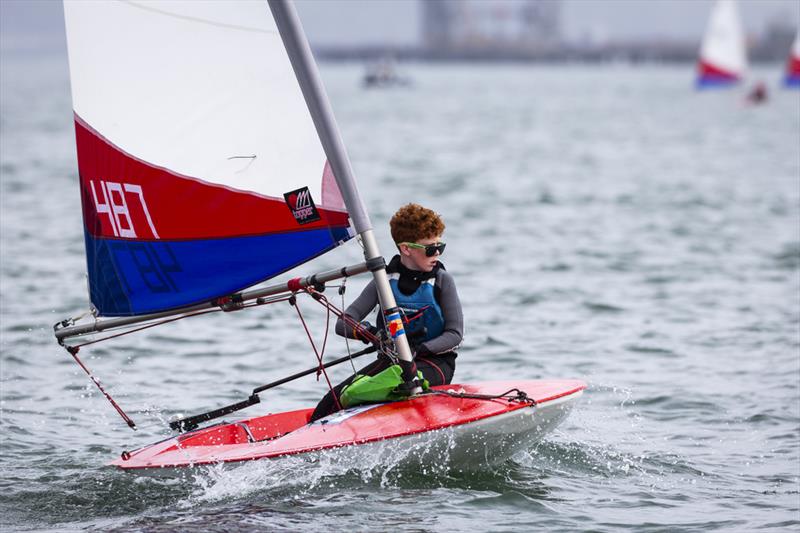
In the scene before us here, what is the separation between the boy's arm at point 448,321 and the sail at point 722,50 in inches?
2072

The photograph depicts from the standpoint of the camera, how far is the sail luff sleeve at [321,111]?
5930 mm

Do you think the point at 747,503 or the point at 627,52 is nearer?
the point at 747,503

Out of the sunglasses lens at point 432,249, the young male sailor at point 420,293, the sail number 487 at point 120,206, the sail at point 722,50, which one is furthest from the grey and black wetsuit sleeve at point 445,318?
the sail at point 722,50

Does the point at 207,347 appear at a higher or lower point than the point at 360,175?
lower

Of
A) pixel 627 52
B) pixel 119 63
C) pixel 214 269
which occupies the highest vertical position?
pixel 627 52

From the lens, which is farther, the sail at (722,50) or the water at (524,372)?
the sail at (722,50)

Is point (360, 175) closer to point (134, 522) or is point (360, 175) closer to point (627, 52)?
point (134, 522)

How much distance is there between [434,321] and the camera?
20.7ft

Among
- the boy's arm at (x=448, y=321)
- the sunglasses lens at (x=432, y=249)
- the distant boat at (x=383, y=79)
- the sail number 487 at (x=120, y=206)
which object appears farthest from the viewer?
the distant boat at (x=383, y=79)

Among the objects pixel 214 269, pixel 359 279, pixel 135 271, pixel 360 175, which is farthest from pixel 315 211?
pixel 360 175

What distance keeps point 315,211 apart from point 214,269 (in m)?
0.66

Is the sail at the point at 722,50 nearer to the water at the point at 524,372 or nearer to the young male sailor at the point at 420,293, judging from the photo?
the water at the point at 524,372

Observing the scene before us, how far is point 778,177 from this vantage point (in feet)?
84.9

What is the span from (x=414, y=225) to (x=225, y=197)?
39.4 inches
